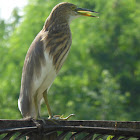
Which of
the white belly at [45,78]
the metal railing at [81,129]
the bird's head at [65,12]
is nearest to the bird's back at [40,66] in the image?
the white belly at [45,78]

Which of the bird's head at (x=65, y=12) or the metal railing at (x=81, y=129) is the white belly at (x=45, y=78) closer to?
the bird's head at (x=65, y=12)

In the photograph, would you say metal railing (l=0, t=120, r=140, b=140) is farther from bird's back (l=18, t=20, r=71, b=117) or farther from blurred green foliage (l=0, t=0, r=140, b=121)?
blurred green foliage (l=0, t=0, r=140, b=121)

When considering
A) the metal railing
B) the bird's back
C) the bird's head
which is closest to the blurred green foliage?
the bird's head

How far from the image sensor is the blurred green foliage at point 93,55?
627 inches

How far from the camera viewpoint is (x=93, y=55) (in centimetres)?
1947

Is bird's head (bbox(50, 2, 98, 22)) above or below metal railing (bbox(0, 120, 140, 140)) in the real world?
above

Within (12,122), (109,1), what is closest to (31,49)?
(12,122)

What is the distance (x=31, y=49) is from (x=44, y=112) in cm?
978

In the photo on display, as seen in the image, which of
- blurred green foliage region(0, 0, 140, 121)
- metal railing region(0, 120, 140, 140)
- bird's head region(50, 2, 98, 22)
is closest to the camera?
metal railing region(0, 120, 140, 140)

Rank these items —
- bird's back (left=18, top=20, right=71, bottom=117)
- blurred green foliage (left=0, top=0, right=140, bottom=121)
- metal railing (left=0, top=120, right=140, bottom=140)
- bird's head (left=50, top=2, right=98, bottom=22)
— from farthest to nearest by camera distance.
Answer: blurred green foliage (left=0, top=0, right=140, bottom=121) → bird's head (left=50, top=2, right=98, bottom=22) → bird's back (left=18, top=20, right=71, bottom=117) → metal railing (left=0, top=120, right=140, bottom=140)

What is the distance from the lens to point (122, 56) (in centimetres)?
1980

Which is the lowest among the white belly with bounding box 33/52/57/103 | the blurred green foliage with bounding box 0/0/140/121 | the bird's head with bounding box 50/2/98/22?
the blurred green foliage with bounding box 0/0/140/121

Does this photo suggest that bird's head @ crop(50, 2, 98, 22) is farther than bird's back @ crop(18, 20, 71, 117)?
Yes

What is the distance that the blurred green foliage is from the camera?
627 inches
